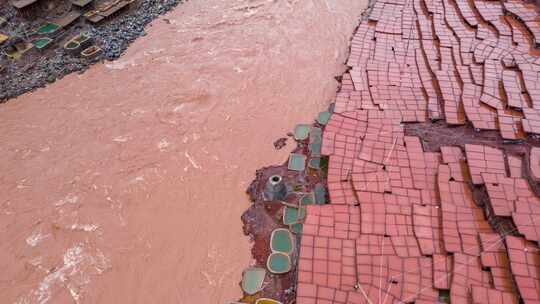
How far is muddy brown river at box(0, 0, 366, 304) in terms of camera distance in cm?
492

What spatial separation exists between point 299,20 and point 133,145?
5.02 meters

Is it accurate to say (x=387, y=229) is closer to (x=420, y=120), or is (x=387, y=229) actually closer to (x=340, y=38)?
(x=420, y=120)

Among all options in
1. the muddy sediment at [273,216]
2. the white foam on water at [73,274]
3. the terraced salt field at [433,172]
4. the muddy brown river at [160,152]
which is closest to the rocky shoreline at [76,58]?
the muddy brown river at [160,152]

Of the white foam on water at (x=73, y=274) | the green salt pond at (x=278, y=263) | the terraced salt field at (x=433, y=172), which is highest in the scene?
the terraced salt field at (x=433, y=172)

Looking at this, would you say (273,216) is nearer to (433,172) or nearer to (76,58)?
(433,172)

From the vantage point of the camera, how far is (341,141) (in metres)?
5.79

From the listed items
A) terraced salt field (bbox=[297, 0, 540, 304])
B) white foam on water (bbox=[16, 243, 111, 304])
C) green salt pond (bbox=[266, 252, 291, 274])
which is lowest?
white foam on water (bbox=[16, 243, 111, 304])

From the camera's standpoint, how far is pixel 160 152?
6.36 metres

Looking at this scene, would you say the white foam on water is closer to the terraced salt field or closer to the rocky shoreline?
the terraced salt field

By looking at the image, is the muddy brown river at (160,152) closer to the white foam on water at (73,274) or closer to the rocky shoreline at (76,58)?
the white foam on water at (73,274)

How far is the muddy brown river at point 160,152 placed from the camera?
16.1ft

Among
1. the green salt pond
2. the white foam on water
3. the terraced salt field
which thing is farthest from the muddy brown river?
the terraced salt field

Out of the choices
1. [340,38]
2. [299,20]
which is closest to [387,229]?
[340,38]

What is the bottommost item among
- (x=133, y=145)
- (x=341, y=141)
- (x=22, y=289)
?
(x=22, y=289)
